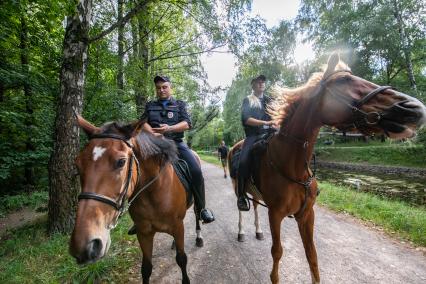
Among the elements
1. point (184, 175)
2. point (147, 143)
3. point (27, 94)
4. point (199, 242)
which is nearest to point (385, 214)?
point (199, 242)

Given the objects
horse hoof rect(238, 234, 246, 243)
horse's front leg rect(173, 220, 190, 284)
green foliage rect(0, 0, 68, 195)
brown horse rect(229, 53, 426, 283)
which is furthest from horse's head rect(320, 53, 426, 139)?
green foliage rect(0, 0, 68, 195)

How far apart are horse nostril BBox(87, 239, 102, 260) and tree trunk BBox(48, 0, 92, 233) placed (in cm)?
384

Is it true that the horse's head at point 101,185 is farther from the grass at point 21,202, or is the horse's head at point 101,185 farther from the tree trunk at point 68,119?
the grass at point 21,202

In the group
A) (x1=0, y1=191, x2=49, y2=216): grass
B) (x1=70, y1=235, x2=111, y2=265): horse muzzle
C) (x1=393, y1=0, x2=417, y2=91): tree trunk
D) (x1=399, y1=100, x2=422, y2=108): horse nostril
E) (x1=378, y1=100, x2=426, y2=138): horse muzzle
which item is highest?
(x1=393, y1=0, x2=417, y2=91): tree trunk

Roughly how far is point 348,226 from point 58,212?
6376 mm

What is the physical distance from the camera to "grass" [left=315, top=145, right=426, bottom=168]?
17.7m

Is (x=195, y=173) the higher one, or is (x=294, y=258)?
(x=195, y=173)

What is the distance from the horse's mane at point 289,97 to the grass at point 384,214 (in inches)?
162

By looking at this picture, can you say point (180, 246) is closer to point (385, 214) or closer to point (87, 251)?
point (87, 251)

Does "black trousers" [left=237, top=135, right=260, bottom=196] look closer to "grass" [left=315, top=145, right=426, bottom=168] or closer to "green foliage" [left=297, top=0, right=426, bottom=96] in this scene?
"grass" [left=315, top=145, right=426, bottom=168]

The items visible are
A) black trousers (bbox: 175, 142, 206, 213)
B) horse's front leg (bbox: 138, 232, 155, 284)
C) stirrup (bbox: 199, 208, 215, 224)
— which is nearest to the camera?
horse's front leg (bbox: 138, 232, 155, 284)

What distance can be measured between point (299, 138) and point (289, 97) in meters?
0.50

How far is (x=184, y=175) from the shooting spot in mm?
3680

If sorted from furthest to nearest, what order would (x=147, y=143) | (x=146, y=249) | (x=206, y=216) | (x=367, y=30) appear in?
(x=367, y=30)
(x=206, y=216)
(x=146, y=249)
(x=147, y=143)
